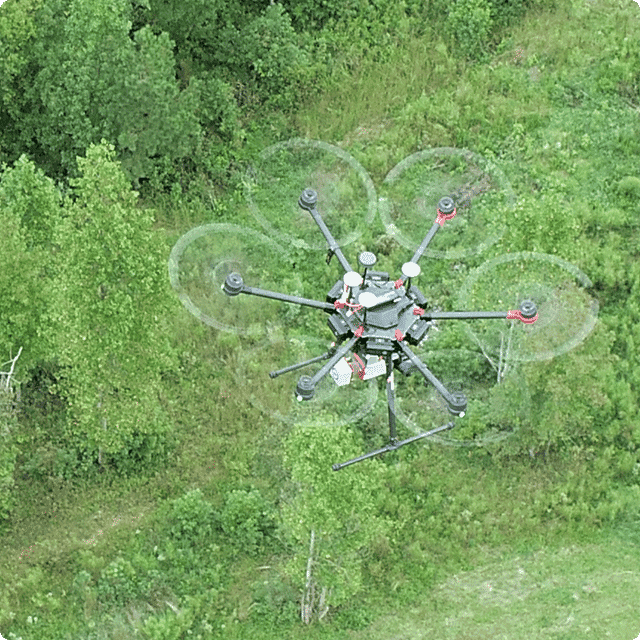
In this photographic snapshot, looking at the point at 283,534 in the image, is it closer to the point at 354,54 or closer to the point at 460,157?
the point at 460,157

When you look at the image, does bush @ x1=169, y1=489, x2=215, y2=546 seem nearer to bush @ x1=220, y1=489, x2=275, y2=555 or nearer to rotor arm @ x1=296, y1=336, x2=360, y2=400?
bush @ x1=220, y1=489, x2=275, y2=555

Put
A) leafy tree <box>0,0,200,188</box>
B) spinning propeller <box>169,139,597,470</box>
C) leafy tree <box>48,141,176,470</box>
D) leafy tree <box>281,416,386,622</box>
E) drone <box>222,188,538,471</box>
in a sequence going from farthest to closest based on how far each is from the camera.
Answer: leafy tree <box>0,0,200,188</box>
leafy tree <box>281,416,386,622</box>
leafy tree <box>48,141,176,470</box>
spinning propeller <box>169,139,597,470</box>
drone <box>222,188,538,471</box>

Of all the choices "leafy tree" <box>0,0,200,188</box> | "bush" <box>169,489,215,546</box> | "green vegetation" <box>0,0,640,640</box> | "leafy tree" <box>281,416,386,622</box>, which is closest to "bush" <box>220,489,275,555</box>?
"green vegetation" <box>0,0,640,640</box>

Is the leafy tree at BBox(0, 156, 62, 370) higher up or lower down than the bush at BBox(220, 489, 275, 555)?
higher up

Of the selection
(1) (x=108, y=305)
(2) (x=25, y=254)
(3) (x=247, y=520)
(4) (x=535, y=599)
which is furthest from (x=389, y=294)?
(4) (x=535, y=599)

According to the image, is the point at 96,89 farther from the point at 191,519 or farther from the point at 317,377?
the point at 317,377

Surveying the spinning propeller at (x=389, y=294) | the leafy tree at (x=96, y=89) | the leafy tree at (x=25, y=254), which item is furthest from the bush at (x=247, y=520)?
the leafy tree at (x=96, y=89)
